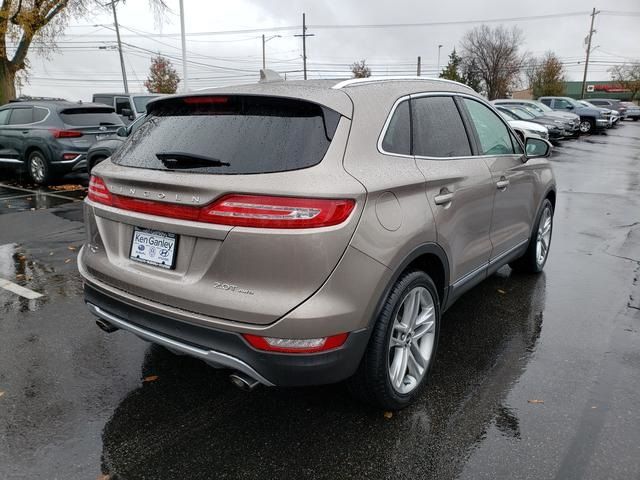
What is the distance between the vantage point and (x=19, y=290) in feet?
16.0

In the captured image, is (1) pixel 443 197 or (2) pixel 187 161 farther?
(1) pixel 443 197

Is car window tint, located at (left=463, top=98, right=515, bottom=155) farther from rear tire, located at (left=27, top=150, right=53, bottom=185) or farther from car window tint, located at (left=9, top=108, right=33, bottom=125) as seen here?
car window tint, located at (left=9, top=108, right=33, bottom=125)

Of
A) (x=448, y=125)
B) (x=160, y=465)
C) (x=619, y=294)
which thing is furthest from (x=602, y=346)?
(x=160, y=465)

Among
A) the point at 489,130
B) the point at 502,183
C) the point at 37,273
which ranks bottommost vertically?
the point at 37,273

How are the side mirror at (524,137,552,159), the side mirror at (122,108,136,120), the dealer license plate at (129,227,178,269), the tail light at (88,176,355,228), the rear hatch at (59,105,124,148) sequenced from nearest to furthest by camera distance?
the tail light at (88,176,355,228) < the dealer license plate at (129,227,178,269) < the side mirror at (524,137,552,159) < the rear hatch at (59,105,124,148) < the side mirror at (122,108,136,120)

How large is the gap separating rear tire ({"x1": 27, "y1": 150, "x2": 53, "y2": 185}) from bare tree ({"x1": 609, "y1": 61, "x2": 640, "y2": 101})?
8027 cm

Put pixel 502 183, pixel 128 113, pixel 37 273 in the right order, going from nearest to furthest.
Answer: pixel 502 183, pixel 37 273, pixel 128 113

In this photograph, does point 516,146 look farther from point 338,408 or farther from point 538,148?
point 338,408

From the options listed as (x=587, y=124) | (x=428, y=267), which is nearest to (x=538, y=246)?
(x=428, y=267)

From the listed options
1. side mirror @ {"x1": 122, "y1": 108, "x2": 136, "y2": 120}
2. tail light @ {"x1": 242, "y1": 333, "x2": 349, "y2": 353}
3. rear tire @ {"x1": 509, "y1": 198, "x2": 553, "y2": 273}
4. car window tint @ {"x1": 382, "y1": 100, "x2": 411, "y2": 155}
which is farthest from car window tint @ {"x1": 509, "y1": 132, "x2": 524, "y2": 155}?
side mirror @ {"x1": 122, "y1": 108, "x2": 136, "y2": 120}

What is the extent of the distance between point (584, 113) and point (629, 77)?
60167mm

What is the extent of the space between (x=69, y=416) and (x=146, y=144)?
157cm

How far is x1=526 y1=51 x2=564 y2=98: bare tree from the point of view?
61.9m

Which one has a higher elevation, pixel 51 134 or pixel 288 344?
pixel 51 134
